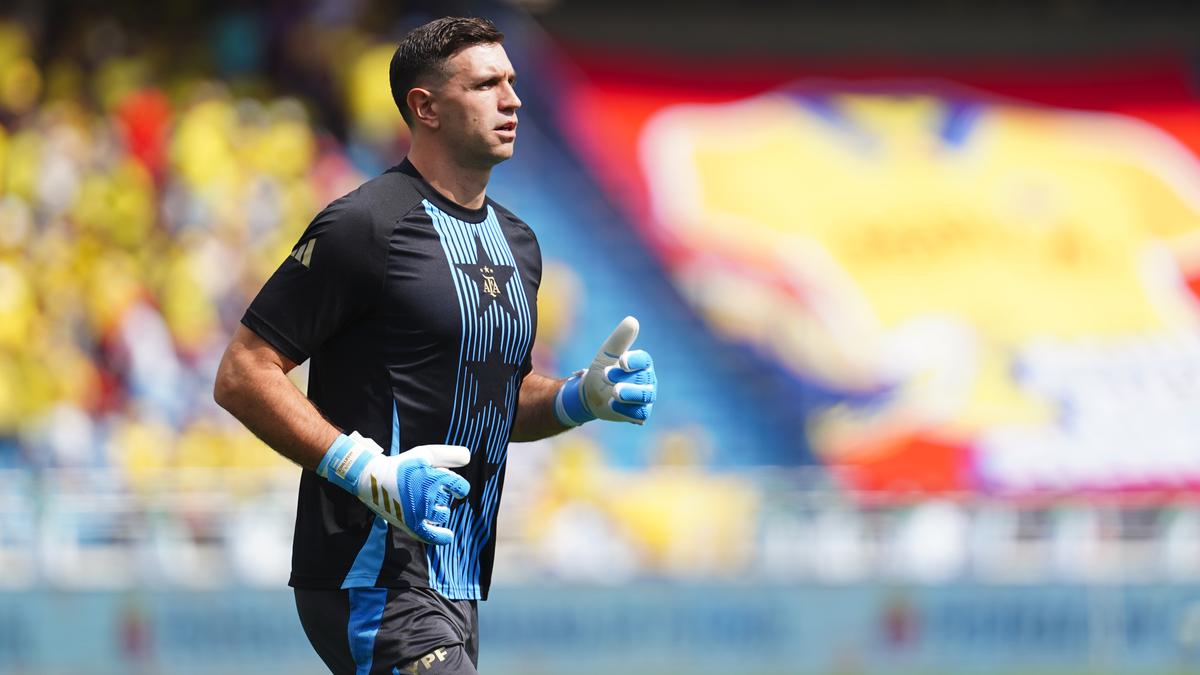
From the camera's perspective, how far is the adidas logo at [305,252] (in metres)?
3.97

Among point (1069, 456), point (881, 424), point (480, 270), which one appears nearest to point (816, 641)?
point (881, 424)

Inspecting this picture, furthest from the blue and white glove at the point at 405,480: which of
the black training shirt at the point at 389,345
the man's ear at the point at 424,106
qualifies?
the man's ear at the point at 424,106

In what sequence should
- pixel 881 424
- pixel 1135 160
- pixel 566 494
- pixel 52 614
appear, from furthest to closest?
pixel 1135 160 → pixel 881 424 → pixel 566 494 → pixel 52 614

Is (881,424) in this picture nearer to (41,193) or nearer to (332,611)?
(41,193)

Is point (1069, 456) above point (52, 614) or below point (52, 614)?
above

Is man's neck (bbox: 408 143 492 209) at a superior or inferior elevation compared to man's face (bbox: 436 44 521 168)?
inferior

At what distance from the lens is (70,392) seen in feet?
46.0

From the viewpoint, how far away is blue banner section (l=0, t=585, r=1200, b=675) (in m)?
12.0

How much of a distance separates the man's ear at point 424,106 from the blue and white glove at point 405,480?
819mm

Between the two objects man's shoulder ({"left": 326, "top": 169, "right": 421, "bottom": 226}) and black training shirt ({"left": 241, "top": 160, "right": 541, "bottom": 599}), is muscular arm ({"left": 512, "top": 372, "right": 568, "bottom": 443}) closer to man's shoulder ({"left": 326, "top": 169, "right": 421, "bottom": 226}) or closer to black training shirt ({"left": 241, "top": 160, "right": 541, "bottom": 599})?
black training shirt ({"left": 241, "top": 160, "right": 541, "bottom": 599})

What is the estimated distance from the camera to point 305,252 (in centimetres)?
398

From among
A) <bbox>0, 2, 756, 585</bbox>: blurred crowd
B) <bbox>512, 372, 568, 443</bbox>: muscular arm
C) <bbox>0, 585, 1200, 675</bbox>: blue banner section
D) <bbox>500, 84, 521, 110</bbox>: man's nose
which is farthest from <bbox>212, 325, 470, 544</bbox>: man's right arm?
<bbox>0, 2, 756, 585</bbox>: blurred crowd

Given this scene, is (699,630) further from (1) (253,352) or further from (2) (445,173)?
(1) (253,352)

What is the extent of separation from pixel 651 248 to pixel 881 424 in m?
2.77
